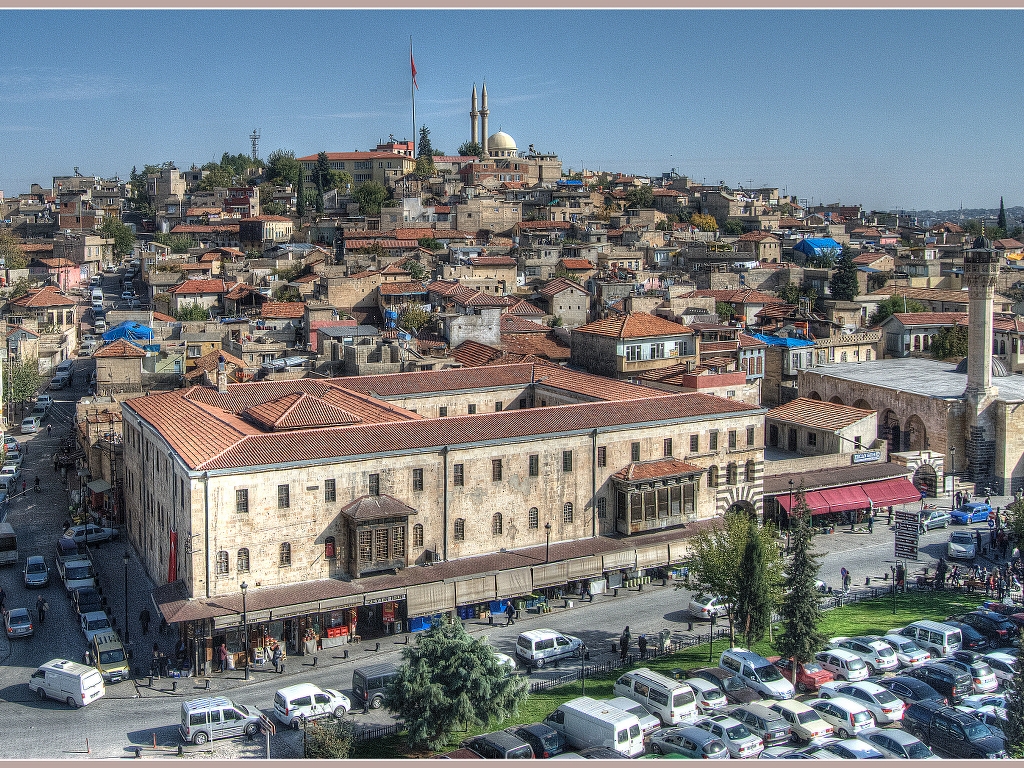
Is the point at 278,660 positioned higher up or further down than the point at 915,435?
further down

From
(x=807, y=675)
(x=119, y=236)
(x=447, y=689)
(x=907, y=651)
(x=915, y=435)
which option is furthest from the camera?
(x=119, y=236)

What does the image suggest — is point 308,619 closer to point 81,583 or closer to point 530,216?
point 81,583

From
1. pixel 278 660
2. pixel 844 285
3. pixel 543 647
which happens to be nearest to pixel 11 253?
pixel 844 285

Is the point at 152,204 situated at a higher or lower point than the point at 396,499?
higher

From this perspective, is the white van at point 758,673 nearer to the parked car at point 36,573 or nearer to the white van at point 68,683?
the white van at point 68,683

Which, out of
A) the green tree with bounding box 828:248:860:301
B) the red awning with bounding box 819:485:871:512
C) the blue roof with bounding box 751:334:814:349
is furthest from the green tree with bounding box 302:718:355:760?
the green tree with bounding box 828:248:860:301

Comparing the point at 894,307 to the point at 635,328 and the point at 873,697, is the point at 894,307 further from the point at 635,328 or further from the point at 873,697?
the point at 873,697

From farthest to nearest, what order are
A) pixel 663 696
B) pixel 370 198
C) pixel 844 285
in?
pixel 370 198 < pixel 844 285 < pixel 663 696

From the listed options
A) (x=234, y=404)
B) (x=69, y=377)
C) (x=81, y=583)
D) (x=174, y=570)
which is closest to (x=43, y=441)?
(x=69, y=377)
